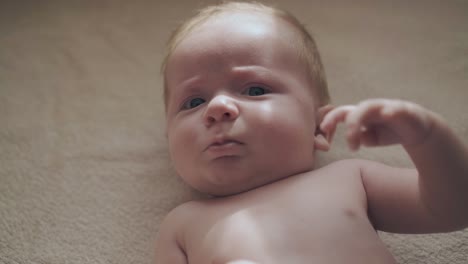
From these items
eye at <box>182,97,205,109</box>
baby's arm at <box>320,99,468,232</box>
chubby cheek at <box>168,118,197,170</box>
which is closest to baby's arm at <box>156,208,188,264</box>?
chubby cheek at <box>168,118,197,170</box>

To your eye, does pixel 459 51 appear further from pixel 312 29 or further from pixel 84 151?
pixel 84 151

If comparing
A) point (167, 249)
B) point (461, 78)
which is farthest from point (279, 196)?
point (461, 78)

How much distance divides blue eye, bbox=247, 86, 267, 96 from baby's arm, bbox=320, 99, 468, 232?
0.20 metres

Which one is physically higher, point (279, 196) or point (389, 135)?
point (389, 135)

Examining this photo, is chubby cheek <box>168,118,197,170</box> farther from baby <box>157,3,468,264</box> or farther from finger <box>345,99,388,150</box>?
finger <box>345,99,388,150</box>

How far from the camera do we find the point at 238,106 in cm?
75

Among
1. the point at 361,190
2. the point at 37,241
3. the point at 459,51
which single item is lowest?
the point at 37,241

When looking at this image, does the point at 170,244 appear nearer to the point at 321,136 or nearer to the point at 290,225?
the point at 290,225

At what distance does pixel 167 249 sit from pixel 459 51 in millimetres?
945

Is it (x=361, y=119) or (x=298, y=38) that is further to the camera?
(x=298, y=38)

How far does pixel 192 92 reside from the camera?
2.70 feet

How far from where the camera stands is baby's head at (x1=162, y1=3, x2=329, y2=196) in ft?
2.43

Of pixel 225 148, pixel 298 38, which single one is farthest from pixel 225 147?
pixel 298 38

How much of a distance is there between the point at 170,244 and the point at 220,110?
270mm
